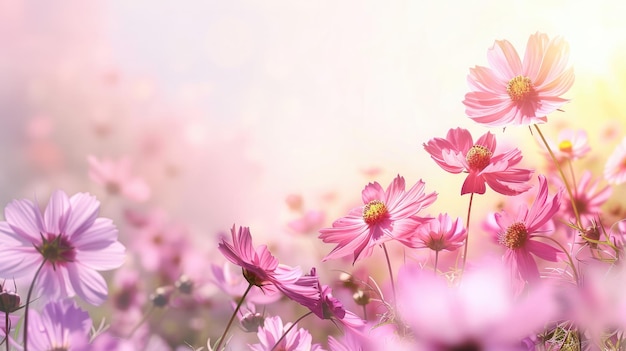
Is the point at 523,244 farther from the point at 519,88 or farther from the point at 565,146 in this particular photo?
the point at 565,146

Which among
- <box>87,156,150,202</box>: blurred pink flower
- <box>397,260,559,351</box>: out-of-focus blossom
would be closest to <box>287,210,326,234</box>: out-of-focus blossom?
<box>87,156,150,202</box>: blurred pink flower

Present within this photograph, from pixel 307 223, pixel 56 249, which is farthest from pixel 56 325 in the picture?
pixel 307 223

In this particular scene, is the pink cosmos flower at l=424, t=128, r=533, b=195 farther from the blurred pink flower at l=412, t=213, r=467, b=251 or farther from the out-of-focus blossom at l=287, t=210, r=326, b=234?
the out-of-focus blossom at l=287, t=210, r=326, b=234

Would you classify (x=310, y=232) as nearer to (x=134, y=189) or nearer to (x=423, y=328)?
(x=134, y=189)

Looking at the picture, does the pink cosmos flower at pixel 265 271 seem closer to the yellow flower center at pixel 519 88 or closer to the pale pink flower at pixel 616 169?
the yellow flower center at pixel 519 88

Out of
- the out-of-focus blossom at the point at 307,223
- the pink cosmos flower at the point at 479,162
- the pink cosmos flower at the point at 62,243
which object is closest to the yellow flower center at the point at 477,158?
the pink cosmos flower at the point at 479,162

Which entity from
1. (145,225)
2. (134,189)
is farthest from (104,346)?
(145,225)

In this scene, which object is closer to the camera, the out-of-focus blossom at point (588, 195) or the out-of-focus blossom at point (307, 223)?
the out-of-focus blossom at point (588, 195)
